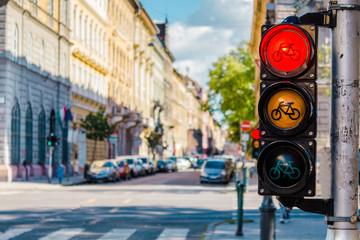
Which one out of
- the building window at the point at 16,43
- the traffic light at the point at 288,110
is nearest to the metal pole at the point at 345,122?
the traffic light at the point at 288,110

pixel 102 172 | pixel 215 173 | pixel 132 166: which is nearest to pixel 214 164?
pixel 215 173

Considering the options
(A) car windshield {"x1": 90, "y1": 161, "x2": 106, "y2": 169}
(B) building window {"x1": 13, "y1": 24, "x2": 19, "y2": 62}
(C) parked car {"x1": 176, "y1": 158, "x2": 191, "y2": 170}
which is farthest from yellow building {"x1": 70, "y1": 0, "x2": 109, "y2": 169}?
(C) parked car {"x1": 176, "y1": 158, "x2": 191, "y2": 170}

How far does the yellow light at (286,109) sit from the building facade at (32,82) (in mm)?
33657

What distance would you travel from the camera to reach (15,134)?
129 feet

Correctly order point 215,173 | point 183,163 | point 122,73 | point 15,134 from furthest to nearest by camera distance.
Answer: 1. point 183,163
2. point 122,73
3. point 215,173
4. point 15,134

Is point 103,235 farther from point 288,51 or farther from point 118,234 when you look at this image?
point 288,51

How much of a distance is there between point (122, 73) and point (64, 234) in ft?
194

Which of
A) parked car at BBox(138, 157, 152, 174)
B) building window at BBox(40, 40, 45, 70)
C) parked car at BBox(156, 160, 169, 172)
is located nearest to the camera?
building window at BBox(40, 40, 45, 70)

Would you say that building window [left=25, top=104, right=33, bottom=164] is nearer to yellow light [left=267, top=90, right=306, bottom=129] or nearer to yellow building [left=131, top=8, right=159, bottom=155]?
yellow building [left=131, top=8, right=159, bottom=155]

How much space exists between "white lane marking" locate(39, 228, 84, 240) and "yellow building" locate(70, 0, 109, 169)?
115 ft

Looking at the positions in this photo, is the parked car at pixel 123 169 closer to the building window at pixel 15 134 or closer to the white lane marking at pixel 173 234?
the building window at pixel 15 134

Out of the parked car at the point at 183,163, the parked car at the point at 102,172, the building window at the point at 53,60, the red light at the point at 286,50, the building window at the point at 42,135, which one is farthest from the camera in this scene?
the parked car at the point at 183,163

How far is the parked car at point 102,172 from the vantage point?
4166 centimetres

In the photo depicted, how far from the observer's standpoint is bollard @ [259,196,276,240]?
1071cm
